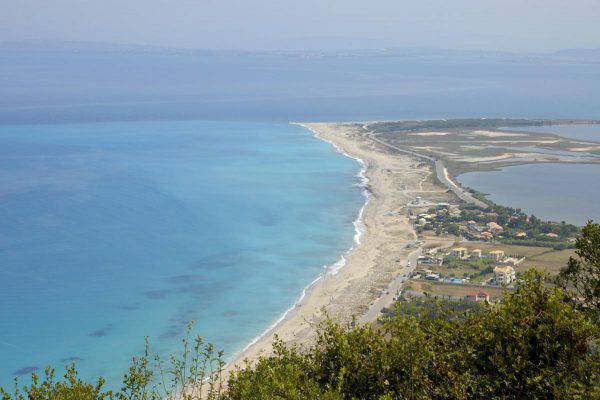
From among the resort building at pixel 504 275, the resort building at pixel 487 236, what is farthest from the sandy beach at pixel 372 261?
the resort building at pixel 504 275

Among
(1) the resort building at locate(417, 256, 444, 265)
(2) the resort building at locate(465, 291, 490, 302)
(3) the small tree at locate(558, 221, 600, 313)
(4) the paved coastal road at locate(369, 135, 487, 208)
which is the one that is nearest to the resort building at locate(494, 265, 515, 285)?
(2) the resort building at locate(465, 291, 490, 302)

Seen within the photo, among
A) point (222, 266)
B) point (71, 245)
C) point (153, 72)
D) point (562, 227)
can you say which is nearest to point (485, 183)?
point (562, 227)

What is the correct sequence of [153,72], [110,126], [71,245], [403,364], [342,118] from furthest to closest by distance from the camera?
[153,72] → [342,118] → [110,126] → [71,245] → [403,364]

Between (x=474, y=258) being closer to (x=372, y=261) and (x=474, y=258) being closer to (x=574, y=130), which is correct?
(x=372, y=261)

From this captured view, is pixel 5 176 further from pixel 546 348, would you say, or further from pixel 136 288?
pixel 546 348

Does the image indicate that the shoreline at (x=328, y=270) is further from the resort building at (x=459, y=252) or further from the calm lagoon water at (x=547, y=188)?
the calm lagoon water at (x=547, y=188)

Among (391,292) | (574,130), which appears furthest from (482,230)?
(574,130)
